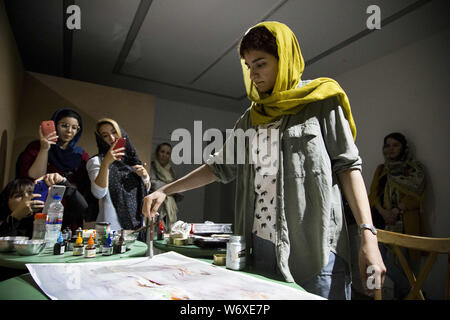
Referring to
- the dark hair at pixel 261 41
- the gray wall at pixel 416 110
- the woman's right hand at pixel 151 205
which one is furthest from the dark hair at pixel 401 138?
the woman's right hand at pixel 151 205

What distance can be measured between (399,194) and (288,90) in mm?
2421

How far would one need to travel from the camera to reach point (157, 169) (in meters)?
3.68

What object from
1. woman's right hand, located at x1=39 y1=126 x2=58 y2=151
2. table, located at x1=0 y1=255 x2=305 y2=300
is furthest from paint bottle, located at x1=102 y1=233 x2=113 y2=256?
woman's right hand, located at x1=39 y1=126 x2=58 y2=151

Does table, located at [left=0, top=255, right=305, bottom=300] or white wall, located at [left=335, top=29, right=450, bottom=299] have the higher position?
white wall, located at [left=335, top=29, right=450, bottom=299]

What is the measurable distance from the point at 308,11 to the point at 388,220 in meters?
2.11

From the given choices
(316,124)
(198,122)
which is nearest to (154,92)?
(198,122)

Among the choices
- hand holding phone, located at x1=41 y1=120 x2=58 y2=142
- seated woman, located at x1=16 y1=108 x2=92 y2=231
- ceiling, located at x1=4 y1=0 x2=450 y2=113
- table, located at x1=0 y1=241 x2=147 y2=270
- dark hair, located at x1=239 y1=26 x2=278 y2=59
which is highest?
ceiling, located at x1=4 y1=0 x2=450 y2=113

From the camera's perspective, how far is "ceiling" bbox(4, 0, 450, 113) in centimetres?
231

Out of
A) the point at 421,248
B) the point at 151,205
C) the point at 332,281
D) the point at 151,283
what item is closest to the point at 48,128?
the point at 151,205

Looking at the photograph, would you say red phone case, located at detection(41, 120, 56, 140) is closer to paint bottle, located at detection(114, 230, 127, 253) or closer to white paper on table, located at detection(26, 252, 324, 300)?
paint bottle, located at detection(114, 230, 127, 253)

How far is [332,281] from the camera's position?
0.68 m

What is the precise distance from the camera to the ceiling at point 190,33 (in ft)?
7.57

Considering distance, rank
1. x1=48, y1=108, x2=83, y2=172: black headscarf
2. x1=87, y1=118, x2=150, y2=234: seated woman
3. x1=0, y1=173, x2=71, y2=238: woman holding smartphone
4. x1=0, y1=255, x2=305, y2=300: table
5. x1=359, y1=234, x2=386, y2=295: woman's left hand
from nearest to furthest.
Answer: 1. x1=0, y1=255, x2=305, y2=300: table
2. x1=359, y1=234, x2=386, y2=295: woman's left hand
3. x1=0, y1=173, x2=71, y2=238: woman holding smartphone
4. x1=87, y1=118, x2=150, y2=234: seated woman
5. x1=48, y1=108, x2=83, y2=172: black headscarf

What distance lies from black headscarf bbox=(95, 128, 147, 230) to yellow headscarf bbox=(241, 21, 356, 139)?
4.41 ft
